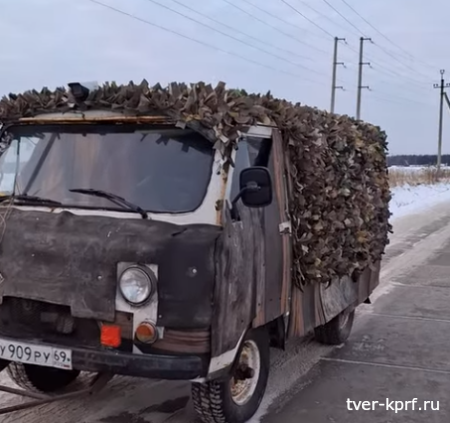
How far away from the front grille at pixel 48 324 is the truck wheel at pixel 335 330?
3.19 metres

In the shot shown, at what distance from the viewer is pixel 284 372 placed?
5867 millimetres

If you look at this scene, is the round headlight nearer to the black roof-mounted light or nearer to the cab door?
the cab door

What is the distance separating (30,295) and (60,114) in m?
1.32

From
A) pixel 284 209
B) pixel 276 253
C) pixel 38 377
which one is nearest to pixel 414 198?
pixel 284 209

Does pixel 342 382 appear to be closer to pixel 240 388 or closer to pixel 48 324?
pixel 240 388

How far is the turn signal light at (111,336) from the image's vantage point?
3832mm

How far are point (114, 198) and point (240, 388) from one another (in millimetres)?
1643

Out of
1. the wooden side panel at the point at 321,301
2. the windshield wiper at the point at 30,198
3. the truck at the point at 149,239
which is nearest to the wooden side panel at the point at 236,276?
the truck at the point at 149,239

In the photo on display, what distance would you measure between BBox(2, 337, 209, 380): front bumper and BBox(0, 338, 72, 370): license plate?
57mm

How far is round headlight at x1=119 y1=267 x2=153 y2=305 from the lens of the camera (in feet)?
12.3

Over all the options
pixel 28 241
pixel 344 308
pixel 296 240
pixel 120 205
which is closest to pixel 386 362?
pixel 344 308

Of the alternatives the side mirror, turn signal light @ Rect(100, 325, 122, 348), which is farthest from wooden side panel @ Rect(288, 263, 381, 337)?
turn signal light @ Rect(100, 325, 122, 348)

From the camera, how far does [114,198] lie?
166 inches

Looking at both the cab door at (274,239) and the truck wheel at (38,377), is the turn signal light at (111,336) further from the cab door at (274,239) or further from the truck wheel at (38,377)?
the truck wheel at (38,377)
